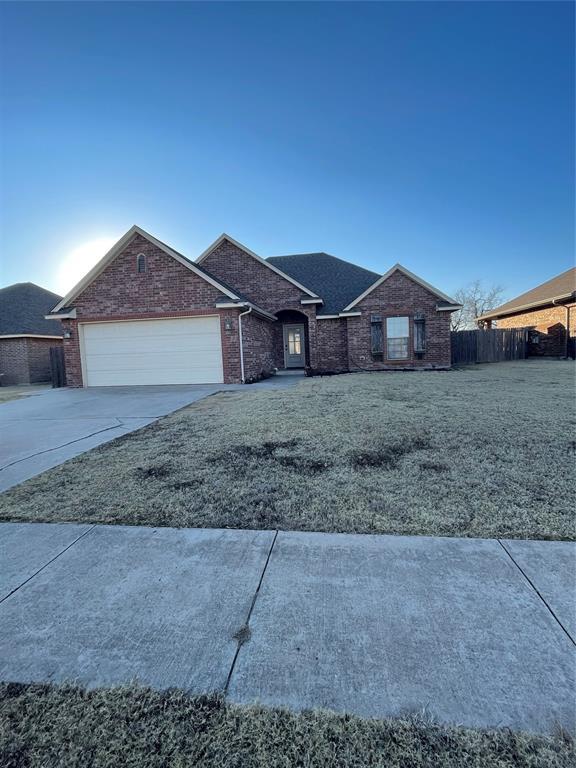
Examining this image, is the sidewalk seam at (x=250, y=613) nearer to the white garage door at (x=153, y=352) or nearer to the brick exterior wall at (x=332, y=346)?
the white garage door at (x=153, y=352)

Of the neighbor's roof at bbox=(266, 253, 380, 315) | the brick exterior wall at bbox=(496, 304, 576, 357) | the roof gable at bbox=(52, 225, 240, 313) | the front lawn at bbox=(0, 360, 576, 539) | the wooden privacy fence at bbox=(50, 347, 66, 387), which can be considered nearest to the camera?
the front lawn at bbox=(0, 360, 576, 539)

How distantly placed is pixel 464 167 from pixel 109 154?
13.8m

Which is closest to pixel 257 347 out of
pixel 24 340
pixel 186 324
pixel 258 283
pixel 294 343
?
pixel 186 324

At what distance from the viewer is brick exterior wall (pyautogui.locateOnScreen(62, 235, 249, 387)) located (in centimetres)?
1227

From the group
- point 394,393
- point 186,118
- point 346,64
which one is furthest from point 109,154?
point 394,393

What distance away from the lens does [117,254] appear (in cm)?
1256

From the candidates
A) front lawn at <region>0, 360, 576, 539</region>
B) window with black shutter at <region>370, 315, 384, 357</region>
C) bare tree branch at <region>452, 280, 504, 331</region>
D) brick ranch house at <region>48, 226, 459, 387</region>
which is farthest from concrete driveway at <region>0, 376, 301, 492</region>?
bare tree branch at <region>452, 280, 504, 331</region>

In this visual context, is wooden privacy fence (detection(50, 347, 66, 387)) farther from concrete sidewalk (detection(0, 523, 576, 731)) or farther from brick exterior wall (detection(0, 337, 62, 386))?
concrete sidewalk (detection(0, 523, 576, 731))

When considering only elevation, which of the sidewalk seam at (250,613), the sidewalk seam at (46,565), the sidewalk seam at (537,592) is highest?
the sidewalk seam at (46,565)

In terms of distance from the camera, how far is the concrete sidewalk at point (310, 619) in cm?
Answer: 145

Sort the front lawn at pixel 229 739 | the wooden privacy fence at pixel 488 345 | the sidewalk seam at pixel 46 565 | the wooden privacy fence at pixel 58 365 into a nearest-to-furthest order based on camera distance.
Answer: the front lawn at pixel 229 739 < the sidewalk seam at pixel 46 565 < the wooden privacy fence at pixel 58 365 < the wooden privacy fence at pixel 488 345

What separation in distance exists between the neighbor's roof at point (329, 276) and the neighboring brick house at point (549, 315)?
380 inches

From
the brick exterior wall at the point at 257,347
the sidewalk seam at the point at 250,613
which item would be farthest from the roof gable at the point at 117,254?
the sidewalk seam at the point at 250,613

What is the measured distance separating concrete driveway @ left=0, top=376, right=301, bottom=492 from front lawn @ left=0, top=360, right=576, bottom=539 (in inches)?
17.9
